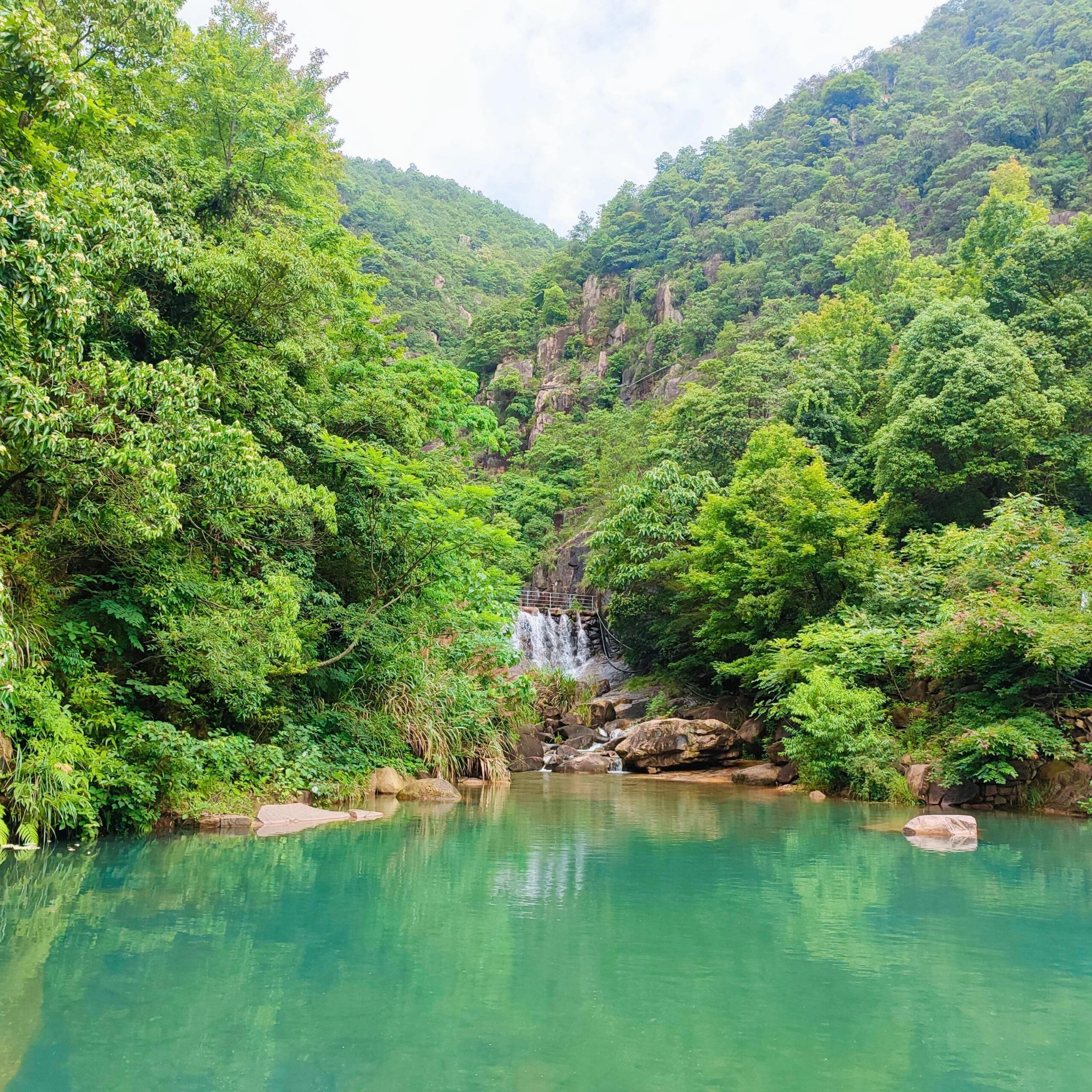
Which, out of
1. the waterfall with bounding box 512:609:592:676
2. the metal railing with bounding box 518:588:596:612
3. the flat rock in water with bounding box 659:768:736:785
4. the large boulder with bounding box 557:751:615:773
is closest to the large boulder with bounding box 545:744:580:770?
the large boulder with bounding box 557:751:615:773

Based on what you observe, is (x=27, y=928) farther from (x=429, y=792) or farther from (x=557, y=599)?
(x=557, y=599)

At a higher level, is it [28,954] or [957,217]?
[957,217]

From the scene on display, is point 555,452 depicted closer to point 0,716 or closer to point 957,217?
point 957,217

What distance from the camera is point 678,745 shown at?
18.6 metres

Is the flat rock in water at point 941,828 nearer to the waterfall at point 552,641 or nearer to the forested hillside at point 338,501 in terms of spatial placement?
the forested hillside at point 338,501

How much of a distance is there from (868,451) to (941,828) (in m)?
15.7

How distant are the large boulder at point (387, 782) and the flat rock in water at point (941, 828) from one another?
6.84 meters

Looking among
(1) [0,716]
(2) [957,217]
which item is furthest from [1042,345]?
(2) [957,217]

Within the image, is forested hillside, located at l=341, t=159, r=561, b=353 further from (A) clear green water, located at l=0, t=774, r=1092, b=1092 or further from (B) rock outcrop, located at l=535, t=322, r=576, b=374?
(A) clear green water, located at l=0, t=774, r=1092, b=1092

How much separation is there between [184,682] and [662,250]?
205ft

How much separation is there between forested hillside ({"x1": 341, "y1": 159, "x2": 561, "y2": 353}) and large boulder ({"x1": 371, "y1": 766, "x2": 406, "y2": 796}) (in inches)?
1724

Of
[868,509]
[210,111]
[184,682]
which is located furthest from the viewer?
[868,509]

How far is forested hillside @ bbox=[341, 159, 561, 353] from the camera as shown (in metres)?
65.1

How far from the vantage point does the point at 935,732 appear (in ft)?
45.9
